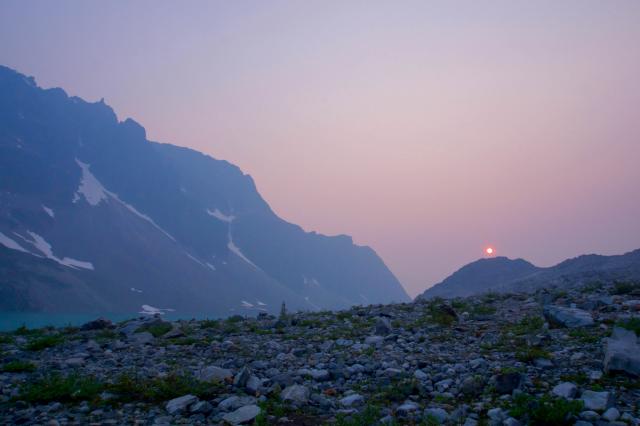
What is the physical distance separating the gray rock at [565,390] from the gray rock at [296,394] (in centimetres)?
394

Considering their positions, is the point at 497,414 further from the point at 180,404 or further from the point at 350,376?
the point at 180,404

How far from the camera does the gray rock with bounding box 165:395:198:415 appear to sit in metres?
7.94

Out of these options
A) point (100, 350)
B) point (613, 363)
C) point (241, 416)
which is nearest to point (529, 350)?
point (613, 363)

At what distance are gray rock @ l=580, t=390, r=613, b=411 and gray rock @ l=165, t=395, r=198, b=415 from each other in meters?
6.03

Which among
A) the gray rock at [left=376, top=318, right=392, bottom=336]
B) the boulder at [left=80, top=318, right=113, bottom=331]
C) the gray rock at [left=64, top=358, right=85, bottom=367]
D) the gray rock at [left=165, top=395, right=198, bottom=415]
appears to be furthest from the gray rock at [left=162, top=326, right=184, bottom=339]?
the gray rock at [left=165, top=395, right=198, bottom=415]

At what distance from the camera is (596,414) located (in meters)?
6.64

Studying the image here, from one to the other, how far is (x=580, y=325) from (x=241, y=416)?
926 cm

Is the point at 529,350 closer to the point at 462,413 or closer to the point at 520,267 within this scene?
the point at 462,413

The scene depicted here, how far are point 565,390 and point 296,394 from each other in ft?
13.9

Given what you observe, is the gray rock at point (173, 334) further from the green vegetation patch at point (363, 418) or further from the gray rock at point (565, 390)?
the gray rock at point (565, 390)

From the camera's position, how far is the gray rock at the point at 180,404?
313 inches

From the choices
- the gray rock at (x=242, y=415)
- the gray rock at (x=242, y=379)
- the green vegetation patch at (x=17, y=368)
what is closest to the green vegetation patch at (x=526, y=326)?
the gray rock at (x=242, y=379)

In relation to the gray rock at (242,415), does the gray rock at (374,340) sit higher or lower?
higher

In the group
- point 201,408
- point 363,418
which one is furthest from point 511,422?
point 201,408
